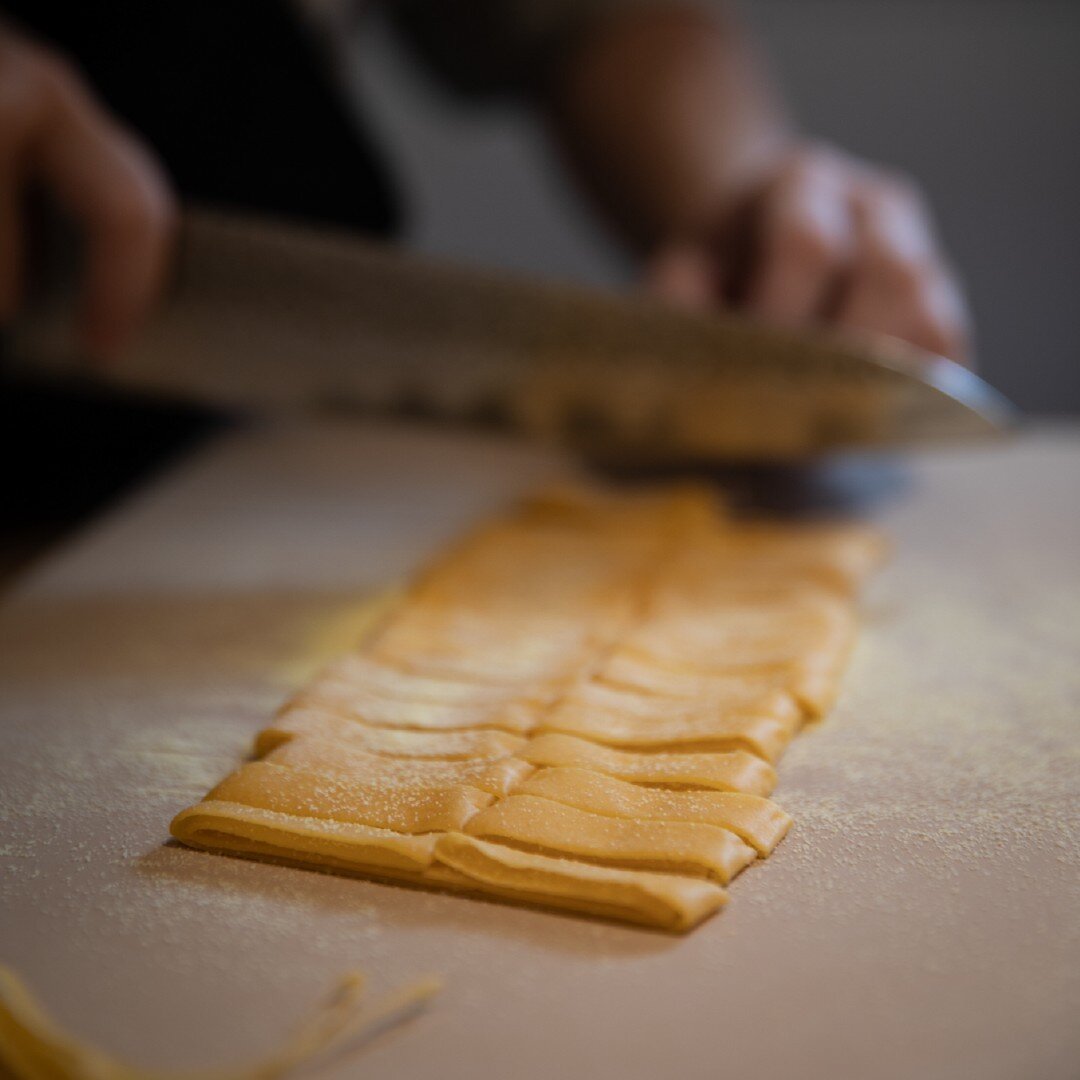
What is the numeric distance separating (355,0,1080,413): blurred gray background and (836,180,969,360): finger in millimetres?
2248

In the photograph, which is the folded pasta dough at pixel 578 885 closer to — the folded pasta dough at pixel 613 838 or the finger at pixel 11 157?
the folded pasta dough at pixel 613 838

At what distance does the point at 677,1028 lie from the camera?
938mm

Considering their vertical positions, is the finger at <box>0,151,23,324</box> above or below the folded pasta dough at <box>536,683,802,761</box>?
above

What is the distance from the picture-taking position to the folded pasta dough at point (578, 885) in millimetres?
1018

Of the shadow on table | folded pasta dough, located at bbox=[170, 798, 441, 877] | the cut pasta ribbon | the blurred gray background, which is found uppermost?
the blurred gray background

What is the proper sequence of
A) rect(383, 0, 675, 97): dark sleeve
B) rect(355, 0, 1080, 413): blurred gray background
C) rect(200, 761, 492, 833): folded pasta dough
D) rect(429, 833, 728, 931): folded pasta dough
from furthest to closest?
rect(355, 0, 1080, 413): blurred gray background, rect(383, 0, 675, 97): dark sleeve, rect(200, 761, 492, 833): folded pasta dough, rect(429, 833, 728, 931): folded pasta dough

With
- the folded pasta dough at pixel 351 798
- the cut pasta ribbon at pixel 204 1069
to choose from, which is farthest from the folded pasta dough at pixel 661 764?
the cut pasta ribbon at pixel 204 1069

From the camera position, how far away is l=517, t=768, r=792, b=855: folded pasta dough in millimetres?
1126

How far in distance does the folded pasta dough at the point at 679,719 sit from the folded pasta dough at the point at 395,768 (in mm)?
105

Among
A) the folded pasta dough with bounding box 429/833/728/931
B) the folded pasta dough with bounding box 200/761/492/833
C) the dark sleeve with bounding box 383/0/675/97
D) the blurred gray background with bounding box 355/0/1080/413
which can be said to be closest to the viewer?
the folded pasta dough with bounding box 429/833/728/931

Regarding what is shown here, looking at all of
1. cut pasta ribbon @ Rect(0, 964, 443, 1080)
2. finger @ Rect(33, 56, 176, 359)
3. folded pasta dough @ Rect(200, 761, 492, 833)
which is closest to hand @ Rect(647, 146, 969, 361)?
finger @ Rect(33, 56, 176, 359)

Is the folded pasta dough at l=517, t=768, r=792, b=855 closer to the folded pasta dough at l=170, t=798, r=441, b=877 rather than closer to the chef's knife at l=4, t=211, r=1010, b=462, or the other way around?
the folded pasta dough at l=170, t=798, r=441, b=877

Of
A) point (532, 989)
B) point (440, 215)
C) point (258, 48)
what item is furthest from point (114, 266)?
point (440, 215)

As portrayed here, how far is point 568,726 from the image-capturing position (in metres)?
1.29
